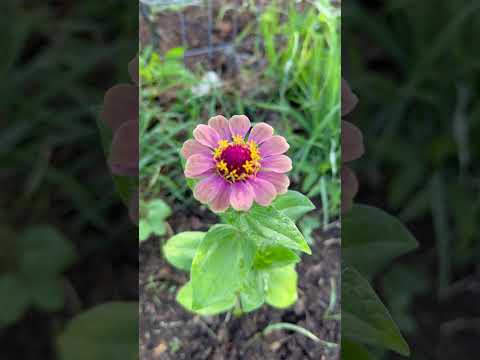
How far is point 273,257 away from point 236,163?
0.24 feet

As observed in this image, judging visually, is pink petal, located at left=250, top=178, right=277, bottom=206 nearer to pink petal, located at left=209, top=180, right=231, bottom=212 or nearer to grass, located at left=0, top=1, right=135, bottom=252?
pink petal, located at left=209, top=180, right=231, bottom=212

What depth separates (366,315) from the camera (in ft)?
1.32

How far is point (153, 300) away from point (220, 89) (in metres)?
0.14

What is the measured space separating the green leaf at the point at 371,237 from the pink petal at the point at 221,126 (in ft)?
0.42

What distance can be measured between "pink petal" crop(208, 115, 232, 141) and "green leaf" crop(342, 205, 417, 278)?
0.42 feet

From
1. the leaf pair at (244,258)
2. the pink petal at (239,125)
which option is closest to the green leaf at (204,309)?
the leaf pair at (244,258)

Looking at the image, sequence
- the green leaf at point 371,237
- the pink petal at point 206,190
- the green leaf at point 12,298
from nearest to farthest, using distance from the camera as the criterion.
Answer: the pink petal at point 206,190 < the green leaf at point 371,237 < the green leaf at point 12,298

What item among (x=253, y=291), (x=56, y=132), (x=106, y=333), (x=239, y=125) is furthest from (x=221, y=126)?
(x=56, y=132)

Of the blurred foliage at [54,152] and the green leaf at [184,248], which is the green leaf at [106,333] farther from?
the blurred foliage at [54,152]

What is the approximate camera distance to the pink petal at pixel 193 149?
36 centimetres

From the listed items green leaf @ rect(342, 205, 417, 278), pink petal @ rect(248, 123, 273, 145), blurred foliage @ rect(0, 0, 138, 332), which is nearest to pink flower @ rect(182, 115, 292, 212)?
pink petal @ rect(248, 123, 273, 145)

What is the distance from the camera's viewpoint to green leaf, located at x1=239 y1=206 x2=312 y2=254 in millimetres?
359

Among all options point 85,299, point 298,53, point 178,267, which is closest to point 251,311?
point 178,267

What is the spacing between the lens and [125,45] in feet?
3.18
